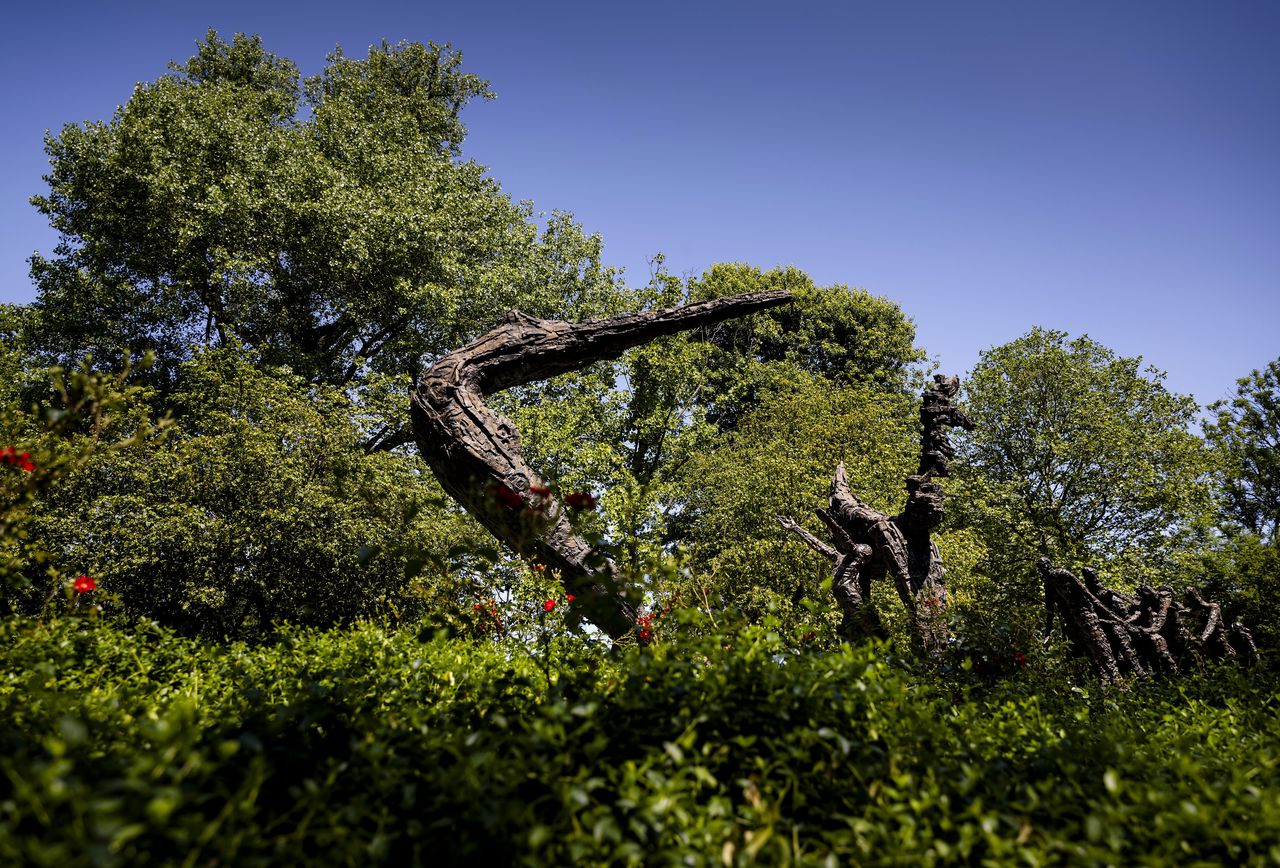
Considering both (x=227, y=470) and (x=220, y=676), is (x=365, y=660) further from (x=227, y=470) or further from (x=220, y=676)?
(x=227, y=470)

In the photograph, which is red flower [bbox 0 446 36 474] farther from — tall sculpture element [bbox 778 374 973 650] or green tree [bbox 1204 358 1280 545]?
green tree [bbox 1204 358 1280 545]

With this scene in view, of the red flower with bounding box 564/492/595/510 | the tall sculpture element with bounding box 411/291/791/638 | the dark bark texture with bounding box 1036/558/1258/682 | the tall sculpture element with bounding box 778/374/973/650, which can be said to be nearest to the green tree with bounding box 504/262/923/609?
the tall sculpture element with bounding box 778/374/973/650

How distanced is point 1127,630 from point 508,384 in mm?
8502

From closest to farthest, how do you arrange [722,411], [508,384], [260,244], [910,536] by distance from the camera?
[508,384]
[910,536]
[260,244]
[722,411]

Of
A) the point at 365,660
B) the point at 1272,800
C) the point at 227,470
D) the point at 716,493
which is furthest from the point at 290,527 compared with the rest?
the point at 1272,800

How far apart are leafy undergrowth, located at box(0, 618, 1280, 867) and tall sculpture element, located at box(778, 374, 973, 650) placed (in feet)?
13.7

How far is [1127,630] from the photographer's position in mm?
8219

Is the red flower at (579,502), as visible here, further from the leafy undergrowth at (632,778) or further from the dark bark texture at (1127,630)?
the dark bark texture at (1127,630)

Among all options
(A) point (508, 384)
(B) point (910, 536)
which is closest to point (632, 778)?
(A) point (508, 384)

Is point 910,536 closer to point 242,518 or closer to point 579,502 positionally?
point 579,502

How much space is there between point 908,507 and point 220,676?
7.05 metres

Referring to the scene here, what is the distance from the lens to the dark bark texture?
7.45 meters

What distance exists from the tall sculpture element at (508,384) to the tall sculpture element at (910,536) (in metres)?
3.85

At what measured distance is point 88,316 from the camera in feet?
54.1
